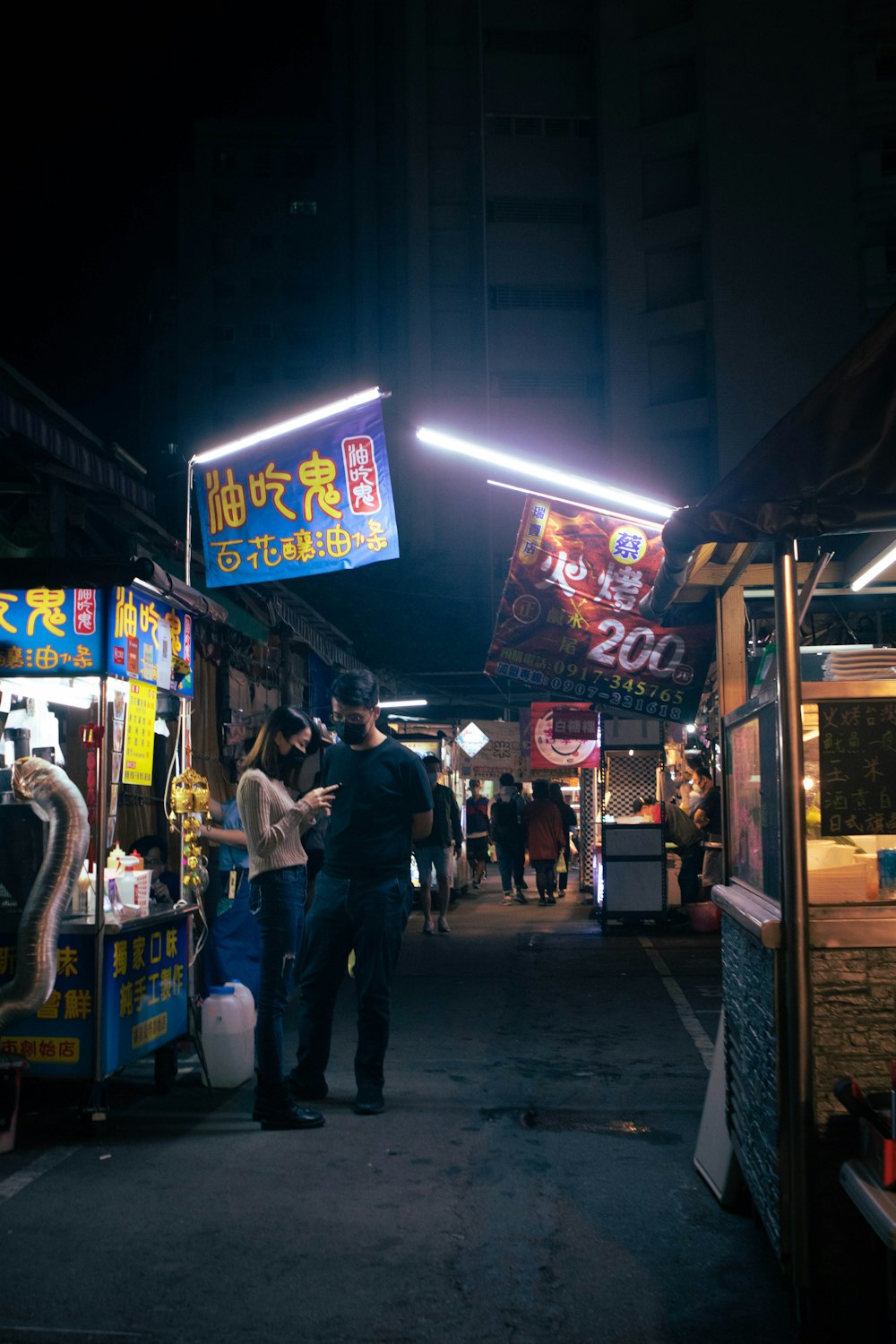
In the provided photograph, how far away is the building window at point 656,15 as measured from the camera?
3634cm

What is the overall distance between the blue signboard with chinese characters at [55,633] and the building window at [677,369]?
31.8 m

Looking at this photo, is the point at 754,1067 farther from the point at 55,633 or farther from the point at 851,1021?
the point at 55,633

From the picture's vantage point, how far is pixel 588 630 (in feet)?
30.5

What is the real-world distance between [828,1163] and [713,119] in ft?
124

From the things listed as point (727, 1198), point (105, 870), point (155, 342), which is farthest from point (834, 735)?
point (155, 342)

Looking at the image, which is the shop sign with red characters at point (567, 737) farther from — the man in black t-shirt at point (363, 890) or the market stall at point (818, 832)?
the market stall at point (818, 832)

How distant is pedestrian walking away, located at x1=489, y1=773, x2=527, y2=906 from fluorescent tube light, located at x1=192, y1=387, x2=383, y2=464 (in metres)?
11.8

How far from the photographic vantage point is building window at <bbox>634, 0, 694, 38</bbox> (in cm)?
3634

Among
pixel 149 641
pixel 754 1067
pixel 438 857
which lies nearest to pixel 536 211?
pixel 438 857

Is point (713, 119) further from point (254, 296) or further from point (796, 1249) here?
point (796, 1249)

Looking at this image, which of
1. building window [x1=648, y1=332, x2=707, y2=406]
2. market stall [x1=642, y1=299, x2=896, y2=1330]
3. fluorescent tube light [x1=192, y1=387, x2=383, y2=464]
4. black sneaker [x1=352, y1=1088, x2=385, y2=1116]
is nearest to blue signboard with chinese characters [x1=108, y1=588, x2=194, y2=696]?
fluorescent tube light [x1=192, y1=387, x2=383, y2=464]

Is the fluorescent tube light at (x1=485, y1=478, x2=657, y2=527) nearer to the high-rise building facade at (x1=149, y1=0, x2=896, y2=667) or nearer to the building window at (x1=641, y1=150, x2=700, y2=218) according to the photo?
the high-rise building facade at (x1=149, y1=0, x2=896, y2=667)

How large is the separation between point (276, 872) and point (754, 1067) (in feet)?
9.47

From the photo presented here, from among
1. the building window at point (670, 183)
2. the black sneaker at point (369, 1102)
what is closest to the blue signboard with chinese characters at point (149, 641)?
the black sneaker at point (369, 1102)
